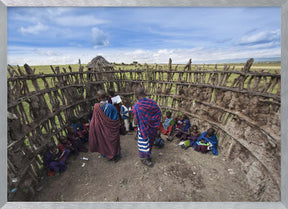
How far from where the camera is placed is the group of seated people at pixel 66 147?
3261mm

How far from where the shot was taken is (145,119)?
3352 mm

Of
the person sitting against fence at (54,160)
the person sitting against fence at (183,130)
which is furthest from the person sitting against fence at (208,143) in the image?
the person sitting against fence at (54,160)

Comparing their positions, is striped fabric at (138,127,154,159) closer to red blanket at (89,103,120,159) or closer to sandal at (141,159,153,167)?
sandal at (141,159,153,167)

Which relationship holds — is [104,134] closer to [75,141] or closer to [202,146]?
[75,141]

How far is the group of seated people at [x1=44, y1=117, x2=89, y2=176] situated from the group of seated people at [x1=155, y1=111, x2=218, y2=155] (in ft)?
8.06

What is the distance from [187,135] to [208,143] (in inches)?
30.0

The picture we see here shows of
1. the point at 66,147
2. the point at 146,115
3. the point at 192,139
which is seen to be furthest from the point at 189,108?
the point at 66,147

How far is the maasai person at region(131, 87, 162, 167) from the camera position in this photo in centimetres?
329

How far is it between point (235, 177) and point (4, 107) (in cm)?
482

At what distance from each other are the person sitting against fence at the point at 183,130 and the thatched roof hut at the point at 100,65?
12.3 feet

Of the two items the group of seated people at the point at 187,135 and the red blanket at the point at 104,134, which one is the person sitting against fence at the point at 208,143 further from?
the red blanket at the point at 104,134

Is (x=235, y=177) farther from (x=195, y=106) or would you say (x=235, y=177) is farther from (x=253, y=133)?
(x=195, y=106)

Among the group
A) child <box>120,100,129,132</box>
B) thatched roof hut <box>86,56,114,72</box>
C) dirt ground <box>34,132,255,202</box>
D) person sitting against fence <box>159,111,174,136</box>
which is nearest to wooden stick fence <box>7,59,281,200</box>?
thatched roof hut <box>86,56,114,72</box>

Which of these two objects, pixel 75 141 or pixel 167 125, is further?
pixel 167 125
